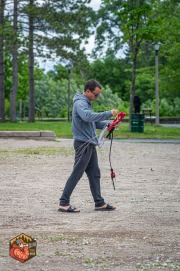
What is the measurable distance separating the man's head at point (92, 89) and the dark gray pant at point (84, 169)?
60cm

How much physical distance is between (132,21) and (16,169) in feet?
55.9

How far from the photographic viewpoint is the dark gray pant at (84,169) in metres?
10.2

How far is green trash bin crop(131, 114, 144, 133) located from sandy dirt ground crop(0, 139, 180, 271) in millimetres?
14704

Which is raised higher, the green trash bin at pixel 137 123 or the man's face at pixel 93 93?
the man's face at pixel 93 93

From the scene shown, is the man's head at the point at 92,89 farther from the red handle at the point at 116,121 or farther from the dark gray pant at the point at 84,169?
the dark gray pant at the point at 84,169

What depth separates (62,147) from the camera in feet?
78.9

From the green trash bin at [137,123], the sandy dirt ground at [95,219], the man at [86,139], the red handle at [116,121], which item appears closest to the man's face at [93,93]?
the man at [86,139]

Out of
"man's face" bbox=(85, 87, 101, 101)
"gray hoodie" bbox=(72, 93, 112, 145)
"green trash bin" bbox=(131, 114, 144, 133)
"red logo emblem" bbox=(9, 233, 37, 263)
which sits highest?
"man's face" bbox=(85, 87, 101, 101)

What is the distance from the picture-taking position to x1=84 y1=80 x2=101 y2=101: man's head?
1011cm

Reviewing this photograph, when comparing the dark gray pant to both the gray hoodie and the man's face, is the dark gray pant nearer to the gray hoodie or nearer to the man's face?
the gray hoodie

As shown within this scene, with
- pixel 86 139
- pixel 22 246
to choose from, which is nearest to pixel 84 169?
pixel 86 139

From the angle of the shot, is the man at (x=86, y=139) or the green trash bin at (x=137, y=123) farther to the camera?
the green trash bin at (x=137, y=123)

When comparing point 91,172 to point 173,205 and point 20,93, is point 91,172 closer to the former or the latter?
point 173,205

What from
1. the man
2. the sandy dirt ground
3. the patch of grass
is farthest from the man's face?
the patch of grass
